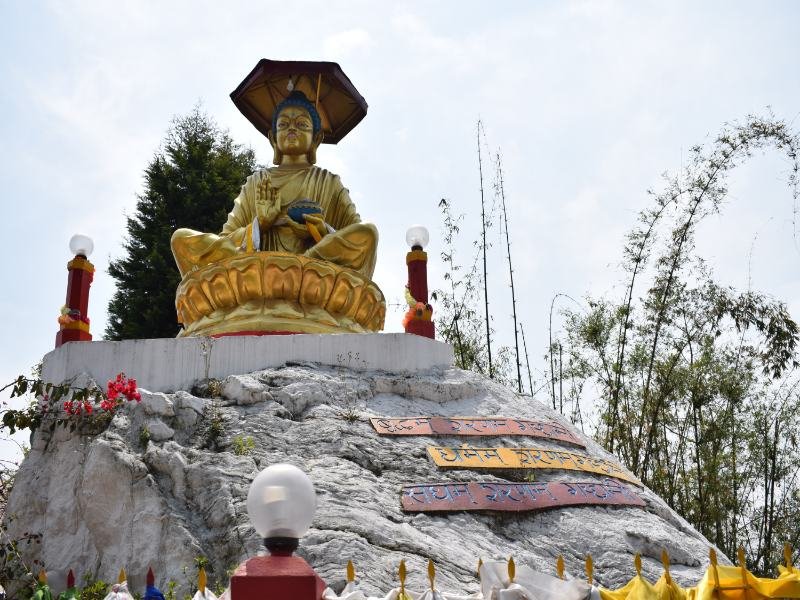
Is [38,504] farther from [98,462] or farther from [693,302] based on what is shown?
[693,302]

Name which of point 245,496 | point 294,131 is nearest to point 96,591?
point 245,496

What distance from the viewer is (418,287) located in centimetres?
889

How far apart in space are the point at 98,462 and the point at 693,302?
25.3ft

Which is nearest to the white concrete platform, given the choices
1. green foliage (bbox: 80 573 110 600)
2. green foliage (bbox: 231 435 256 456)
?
green foliage (bbox: 231 435 256 456)

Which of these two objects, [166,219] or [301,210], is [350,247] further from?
[166,219]

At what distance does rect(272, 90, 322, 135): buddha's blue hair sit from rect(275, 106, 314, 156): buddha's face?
0.07m

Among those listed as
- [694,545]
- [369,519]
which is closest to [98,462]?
[369,519]

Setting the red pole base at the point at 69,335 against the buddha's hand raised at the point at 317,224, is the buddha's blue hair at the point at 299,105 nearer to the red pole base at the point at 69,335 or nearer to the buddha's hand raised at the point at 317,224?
the buddha's hand raised at the point at 317,224

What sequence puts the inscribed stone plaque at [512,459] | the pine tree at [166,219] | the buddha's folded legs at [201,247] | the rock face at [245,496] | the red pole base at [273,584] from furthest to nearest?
the pine tree at [166,219], the buddha's folded legs at [201,247], the inscribed stone plaque at [512,459], the rock face at [245,496], the red pole base at [273,584]

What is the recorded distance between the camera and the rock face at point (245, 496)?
15.7ft

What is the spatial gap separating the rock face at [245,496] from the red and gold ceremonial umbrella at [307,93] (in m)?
5.33

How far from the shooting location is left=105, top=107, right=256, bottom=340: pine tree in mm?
14609

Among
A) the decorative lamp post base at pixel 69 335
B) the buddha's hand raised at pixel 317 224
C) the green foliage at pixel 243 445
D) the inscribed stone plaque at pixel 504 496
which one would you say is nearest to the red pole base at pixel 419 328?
the buddha's hand raised at pixel 317 224

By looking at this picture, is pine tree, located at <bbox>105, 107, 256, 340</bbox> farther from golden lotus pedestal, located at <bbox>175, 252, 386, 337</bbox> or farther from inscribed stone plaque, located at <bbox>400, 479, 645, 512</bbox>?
inscribed stone plaque, located at <bbox>400, 479, 645, 512</bbox>
